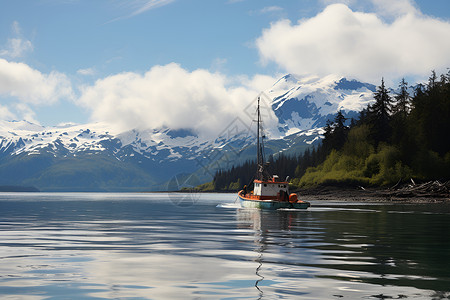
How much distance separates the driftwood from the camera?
120300 mm

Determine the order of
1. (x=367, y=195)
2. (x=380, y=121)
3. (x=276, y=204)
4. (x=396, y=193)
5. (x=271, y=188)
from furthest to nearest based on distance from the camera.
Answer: (x=380, y=121) → (x=367, y=195) → (x=396, y=193) → (x=271, y=188) → (x=276, y=204)

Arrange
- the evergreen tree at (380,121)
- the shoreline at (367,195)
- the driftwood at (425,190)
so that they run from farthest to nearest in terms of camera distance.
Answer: the evergreen tree at (380,121) → the driftwood at (425,190) → the shoreline at (367,195)

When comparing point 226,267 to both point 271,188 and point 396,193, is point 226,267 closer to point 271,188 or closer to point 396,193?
point 271,188

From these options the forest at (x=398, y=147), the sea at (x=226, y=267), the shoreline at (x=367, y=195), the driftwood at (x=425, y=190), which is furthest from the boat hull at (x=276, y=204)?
the forest at (x=398, y=147)

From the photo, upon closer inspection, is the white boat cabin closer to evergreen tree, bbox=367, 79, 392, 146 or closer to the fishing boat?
the fishing boat

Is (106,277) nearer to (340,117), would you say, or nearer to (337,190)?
(337,190)

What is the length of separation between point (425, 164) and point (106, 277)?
130m

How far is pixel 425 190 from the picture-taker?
411ft

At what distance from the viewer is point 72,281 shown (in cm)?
1875

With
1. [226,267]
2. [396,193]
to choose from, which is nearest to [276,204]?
[396,193]

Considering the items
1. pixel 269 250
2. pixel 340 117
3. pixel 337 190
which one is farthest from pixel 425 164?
pixel 269 250

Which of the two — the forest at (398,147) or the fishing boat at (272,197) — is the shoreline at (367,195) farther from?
the fishing boat at (272,197)

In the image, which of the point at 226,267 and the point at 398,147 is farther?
the point at 398,147

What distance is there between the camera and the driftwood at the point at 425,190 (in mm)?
120300
